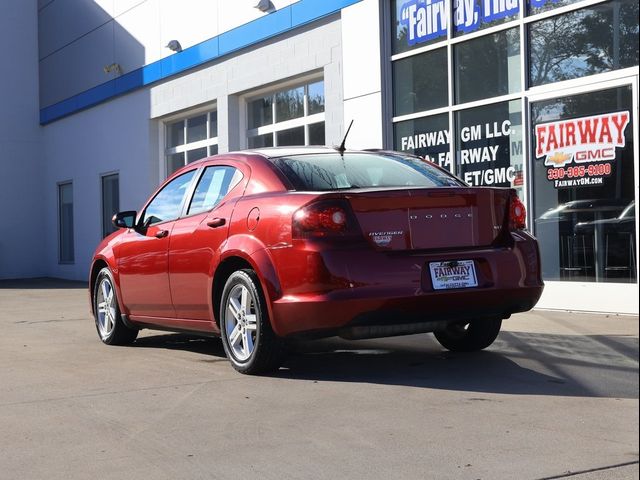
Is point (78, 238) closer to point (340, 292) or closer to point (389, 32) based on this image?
point (389, 32)

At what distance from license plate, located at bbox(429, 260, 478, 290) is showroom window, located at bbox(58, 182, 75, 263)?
18.8 meters

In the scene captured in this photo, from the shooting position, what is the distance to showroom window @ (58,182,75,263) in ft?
77.0

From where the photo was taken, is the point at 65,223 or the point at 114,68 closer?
the point at 114,68

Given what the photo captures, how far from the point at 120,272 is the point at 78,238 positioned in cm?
1501

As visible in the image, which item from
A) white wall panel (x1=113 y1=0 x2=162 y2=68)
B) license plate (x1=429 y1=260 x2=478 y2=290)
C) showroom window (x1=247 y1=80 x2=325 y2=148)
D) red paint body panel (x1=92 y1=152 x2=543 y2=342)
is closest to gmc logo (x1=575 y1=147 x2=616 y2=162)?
red paint body panel (x1=92 y1=152 x2=543 y2=342)

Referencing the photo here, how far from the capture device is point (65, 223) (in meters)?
23.8

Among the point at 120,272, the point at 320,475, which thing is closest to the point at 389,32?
the point at 120,272

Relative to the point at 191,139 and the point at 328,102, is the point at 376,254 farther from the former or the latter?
the point at 191,139

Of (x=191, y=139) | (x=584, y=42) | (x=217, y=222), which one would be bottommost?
(x=217, y=222)

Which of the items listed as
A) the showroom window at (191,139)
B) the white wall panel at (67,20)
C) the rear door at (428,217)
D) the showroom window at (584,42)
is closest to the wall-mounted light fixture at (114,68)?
the white wall panel at (67,20)

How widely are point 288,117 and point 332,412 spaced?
10.8 metres

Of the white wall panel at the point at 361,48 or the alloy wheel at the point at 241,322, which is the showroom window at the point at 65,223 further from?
the alloy wheel at the point at 241,322

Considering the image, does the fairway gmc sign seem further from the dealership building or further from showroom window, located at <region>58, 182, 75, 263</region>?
showroom window, located at <region>58, 182, 75, 263</region>

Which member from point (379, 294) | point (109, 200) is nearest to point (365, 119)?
point (379, 294)
